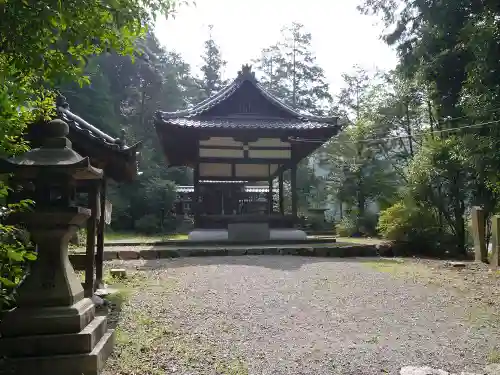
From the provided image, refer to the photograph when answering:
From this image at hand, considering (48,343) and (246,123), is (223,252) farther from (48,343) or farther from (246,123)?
(48,343)

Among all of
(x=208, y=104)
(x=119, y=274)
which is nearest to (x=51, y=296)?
(x=119, y=274)

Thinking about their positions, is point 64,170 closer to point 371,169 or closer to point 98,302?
point 98,302

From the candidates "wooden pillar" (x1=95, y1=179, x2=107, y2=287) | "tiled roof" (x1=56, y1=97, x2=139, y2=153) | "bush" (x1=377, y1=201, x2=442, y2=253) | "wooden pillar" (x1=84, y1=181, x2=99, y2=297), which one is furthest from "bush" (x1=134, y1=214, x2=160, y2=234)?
"wooden pillar" (x1=84, y1=181, x2=99, y2=297)

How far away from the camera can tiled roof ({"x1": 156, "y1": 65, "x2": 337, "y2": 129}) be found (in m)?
13.2

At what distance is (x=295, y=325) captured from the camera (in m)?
4.90

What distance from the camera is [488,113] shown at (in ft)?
32.8

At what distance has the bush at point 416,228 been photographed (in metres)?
13.1

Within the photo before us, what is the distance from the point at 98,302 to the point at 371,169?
18963mm

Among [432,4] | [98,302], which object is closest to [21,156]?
[98,302]

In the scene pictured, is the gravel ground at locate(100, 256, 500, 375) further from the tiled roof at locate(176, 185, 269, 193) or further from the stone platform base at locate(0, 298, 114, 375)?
the tiled roof at locate(176, 185, 269, 193)

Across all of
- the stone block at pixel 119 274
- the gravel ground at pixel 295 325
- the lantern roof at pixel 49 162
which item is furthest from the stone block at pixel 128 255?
the lantern roof at pixel 49 162

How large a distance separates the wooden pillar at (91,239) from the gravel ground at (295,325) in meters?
0.57

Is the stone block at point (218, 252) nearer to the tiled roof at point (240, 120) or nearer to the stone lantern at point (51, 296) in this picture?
the tiled roof at point (240, 120)

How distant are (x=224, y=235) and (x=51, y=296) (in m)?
10.1
